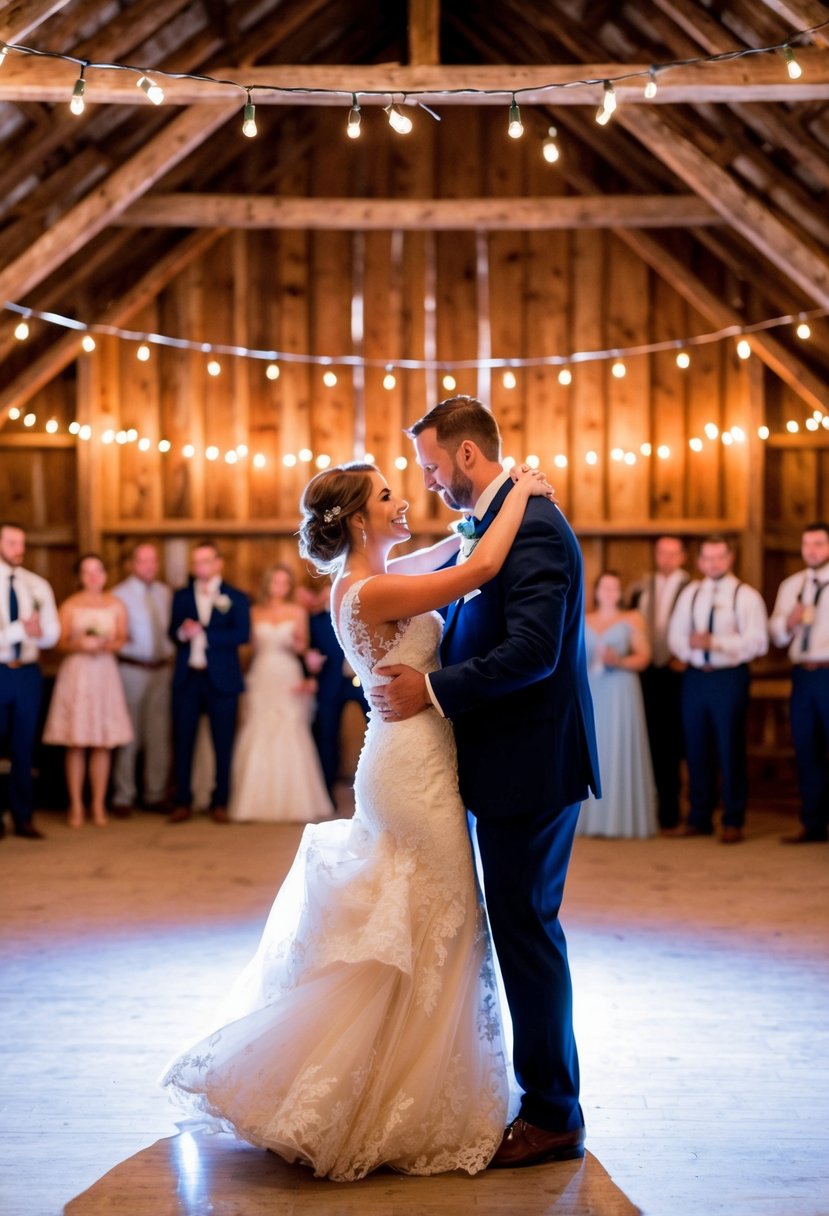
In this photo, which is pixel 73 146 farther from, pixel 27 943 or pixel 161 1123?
pixel 161 1123

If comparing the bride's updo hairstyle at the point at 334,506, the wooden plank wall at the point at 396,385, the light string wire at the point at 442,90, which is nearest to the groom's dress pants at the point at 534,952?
the bride's updo hairstyle at the point at 334,506

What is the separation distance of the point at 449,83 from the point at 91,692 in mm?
3676

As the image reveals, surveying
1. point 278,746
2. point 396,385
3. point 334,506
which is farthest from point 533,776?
point 396,385

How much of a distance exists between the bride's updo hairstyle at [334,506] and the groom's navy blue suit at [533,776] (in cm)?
33

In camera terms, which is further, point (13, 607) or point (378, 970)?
point (13, 607)

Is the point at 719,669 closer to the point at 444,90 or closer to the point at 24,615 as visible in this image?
the point at 444,90

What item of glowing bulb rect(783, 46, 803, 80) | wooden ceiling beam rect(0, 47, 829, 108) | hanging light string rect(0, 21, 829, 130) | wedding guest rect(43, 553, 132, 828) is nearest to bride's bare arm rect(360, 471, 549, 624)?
hanging light string rect(0, 21, 829, 130)

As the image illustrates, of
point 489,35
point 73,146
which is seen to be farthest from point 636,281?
point 73,146

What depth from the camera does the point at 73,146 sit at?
22.6ft

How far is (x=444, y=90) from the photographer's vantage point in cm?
592

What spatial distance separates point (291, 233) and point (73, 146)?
1.98 meters

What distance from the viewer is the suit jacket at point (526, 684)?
8.90 ft

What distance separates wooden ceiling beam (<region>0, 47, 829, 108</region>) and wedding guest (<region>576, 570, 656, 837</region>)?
109 inches

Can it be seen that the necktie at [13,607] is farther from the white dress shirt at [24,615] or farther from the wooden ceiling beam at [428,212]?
the wooden ceiling beam at [428,212]
